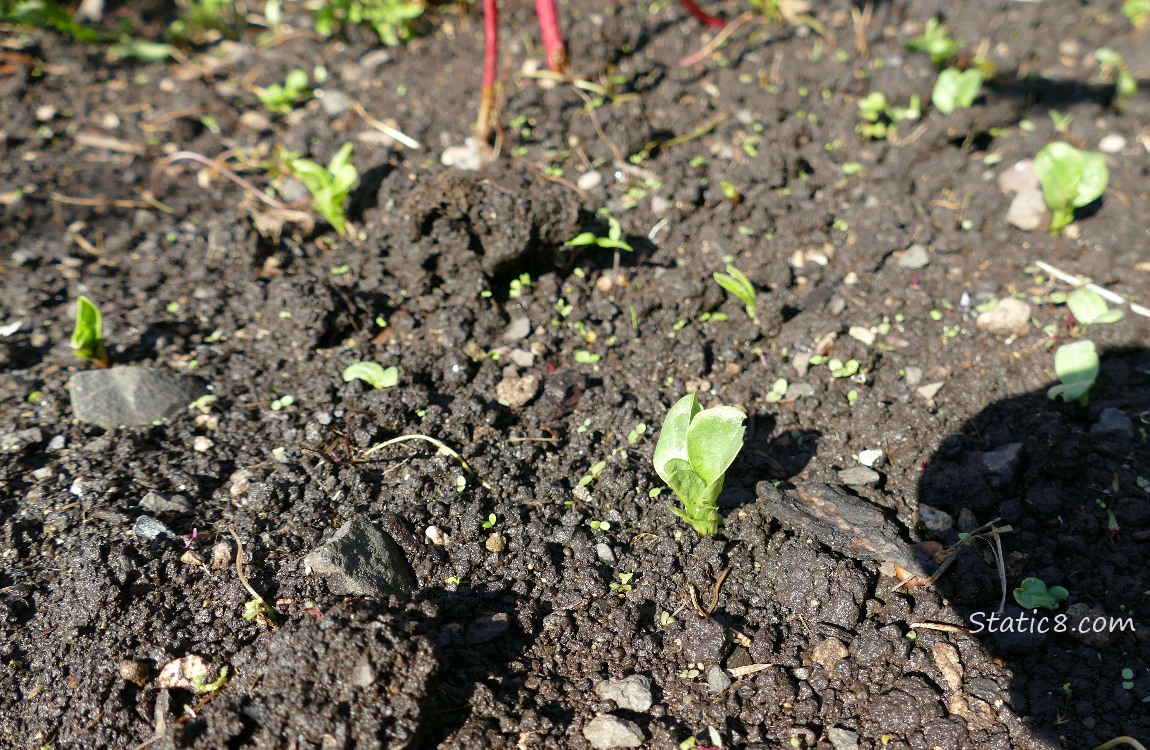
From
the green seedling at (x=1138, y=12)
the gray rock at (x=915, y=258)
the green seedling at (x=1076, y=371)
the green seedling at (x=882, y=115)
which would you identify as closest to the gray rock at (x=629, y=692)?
the green seedling at (x=1076, y=371)

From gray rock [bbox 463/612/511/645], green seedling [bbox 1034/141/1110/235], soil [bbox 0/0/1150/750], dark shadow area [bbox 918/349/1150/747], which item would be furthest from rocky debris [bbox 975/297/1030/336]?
gray rock [bbox 463/612/511/645]

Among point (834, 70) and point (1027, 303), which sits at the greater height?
point (834, 70)

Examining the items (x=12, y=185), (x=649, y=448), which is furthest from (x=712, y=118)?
(x=12, y=185)

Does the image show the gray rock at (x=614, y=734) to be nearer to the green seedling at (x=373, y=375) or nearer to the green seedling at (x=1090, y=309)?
the green seedling at (x=373, y=375)

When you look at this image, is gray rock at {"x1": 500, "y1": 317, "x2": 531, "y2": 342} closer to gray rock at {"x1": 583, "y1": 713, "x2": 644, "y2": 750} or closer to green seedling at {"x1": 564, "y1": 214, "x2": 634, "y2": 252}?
green seedling at {"x1": 564, "y1": 214, "x2": 634, "y2": 252}

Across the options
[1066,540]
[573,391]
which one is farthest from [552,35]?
[1066,540]

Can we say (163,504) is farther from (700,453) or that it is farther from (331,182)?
(700,453)

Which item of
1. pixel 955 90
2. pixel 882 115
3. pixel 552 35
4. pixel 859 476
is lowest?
pixel 859 476

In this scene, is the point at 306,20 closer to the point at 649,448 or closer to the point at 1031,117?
the point at 649,448
